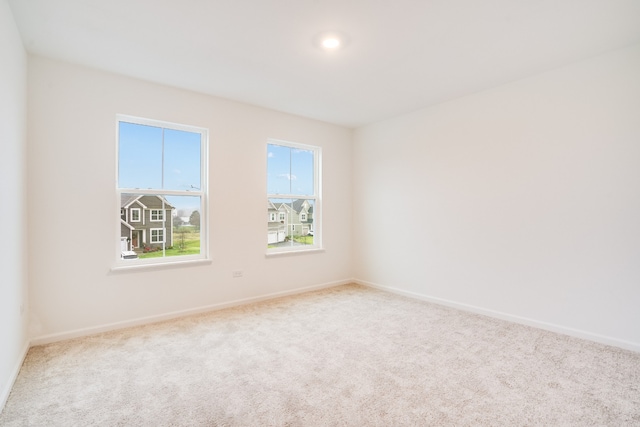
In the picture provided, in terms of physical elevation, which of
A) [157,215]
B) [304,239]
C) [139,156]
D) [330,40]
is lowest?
[304,239]

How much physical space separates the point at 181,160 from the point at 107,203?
916 millimetres

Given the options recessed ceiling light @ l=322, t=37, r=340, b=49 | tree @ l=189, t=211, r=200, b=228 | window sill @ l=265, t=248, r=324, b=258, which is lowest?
window sill @ l=265, t=248, r=324, b=258

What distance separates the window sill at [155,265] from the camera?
3.17 m

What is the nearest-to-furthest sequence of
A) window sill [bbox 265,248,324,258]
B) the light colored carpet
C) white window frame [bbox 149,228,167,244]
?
the light colored carpet, white window frame [bbox 149,228,167,244], window sill [bbox 265,248,324,258]

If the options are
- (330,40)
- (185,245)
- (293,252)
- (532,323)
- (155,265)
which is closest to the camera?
(330,40)

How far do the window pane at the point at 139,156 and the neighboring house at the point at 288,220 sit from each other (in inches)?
58.7

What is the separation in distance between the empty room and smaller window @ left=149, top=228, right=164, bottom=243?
0.01m

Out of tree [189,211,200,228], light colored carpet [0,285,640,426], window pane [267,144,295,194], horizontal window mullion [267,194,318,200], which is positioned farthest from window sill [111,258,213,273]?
window pane [267,144,295,194]

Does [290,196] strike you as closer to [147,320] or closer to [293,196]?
[293,196]

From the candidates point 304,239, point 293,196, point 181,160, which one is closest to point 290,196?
point 293,196

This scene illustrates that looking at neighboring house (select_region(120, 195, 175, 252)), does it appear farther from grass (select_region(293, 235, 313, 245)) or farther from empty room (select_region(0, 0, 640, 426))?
grass (select_region(293, 235, 313, 245))

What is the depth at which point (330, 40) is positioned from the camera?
8.38 ft

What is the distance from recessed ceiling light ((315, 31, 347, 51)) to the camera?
2.48 metres

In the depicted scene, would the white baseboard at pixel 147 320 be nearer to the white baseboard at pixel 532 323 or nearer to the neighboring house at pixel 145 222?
the neighboring house at pixel 145 222
